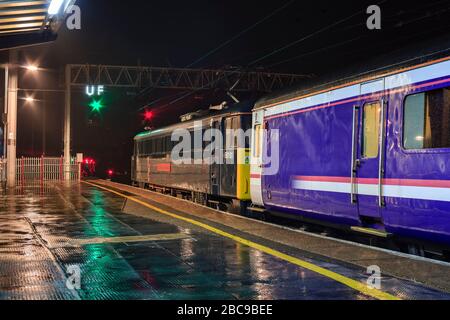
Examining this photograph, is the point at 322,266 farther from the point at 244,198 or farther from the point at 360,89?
the point at 244,198

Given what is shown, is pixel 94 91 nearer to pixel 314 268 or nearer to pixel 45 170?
pixel 45 170

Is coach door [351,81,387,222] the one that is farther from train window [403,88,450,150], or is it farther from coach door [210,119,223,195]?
coach door [210,119,223,195]

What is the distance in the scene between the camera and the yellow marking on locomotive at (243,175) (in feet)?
48.0

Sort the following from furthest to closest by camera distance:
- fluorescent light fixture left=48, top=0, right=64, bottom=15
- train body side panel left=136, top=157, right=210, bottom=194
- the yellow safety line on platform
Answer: train body side panel left=136, top=157, right=210, bottom=194 < fluorescent light fixture left=48, top=0, right=64, bottom=15 < the yellow safety line on platform

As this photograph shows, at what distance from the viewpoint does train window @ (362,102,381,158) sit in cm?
905

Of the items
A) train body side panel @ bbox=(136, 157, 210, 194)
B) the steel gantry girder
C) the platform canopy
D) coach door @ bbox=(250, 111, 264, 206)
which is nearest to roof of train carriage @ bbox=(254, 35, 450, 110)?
coach door @ bbox=(250, 111, 264, 206)

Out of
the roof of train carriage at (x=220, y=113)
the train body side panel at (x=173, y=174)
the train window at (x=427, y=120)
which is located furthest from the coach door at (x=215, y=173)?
the train window at (x=427, y=120)

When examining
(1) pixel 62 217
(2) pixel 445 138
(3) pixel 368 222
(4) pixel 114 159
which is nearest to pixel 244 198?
(1) pixel 62 217

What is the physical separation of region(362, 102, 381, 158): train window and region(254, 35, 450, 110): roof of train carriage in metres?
0.50

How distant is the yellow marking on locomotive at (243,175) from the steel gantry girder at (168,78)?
21.9 meters

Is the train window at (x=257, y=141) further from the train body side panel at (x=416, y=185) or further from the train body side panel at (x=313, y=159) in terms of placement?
the train body side panel at (x=416, y=185)

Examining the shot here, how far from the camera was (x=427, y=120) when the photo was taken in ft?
26.3

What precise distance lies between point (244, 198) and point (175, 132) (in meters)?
7.56

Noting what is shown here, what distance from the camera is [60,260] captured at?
8.09 metres
